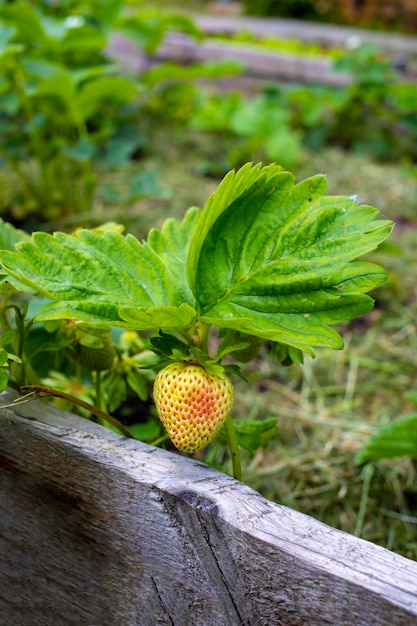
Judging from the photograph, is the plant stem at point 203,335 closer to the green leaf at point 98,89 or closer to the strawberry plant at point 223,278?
the strawberry plant at point 223,278

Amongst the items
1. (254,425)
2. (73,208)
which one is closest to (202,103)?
(73,208)

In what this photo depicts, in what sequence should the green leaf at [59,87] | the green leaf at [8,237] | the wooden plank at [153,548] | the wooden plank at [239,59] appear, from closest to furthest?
the wooden plank at [153,548]
the green leaf at [8,237]
the green leaf at [59,87]
the wooden plank at [239,59]

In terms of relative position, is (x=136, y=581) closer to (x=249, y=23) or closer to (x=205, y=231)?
(x=205, y=231)

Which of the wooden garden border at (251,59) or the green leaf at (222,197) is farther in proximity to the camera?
the wooden garden border at (251,59)

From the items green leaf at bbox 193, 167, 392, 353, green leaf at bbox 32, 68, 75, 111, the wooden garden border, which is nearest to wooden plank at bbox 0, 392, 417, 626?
green leaf at bbox 193, 167, 392, 353

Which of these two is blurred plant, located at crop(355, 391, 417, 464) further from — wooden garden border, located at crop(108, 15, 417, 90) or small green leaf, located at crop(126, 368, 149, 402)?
wooden garden border, located at crop(108, 15, 417, 90)

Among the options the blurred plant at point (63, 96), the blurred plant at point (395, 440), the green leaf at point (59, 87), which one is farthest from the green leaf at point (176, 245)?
the green leaf at point (59, 87)

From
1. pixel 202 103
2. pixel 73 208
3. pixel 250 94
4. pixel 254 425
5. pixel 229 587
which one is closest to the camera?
pixel 229 587
